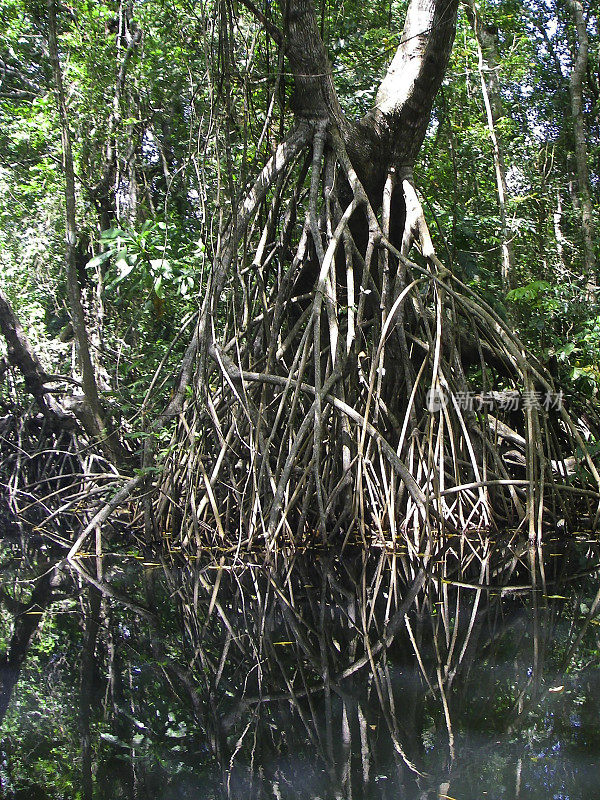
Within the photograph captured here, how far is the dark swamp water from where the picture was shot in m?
1.62

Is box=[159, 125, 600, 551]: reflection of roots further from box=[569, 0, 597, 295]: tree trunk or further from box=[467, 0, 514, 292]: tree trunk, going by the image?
box=[569, 0, 597, 295]: tree trunk

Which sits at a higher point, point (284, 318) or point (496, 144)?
point (496, 144)

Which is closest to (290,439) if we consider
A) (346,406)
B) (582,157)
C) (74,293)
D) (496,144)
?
(346,406)

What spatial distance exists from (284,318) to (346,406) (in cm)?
87

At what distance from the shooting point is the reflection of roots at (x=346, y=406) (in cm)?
408

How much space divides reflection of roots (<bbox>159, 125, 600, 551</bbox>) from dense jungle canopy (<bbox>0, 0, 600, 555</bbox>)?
0.02m

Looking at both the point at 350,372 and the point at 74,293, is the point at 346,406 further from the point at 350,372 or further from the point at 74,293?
the point at 74,293

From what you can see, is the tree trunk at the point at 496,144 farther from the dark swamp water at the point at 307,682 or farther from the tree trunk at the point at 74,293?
the dark swamp water at the point at 307,682

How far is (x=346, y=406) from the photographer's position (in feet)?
13.3

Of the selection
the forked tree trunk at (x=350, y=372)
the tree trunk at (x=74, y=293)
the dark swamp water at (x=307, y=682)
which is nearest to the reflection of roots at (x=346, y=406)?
the forked tree trunk at (x=350, y=372)

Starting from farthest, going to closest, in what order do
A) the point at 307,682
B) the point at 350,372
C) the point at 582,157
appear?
the point at 582,157, the point at 350,372, the point at 307,682

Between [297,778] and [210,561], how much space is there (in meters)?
2.47

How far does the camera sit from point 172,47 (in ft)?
21.2

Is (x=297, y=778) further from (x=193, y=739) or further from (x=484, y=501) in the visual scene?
(x=484, y=501)
